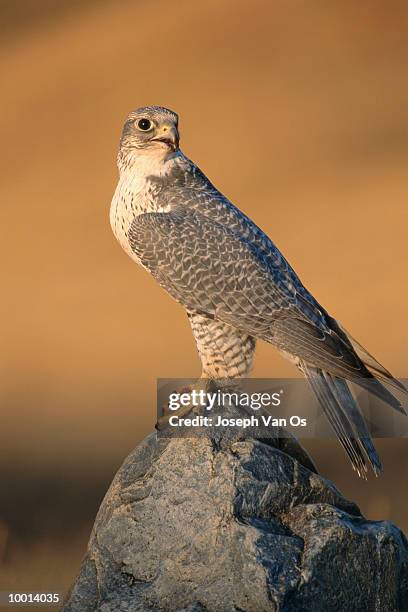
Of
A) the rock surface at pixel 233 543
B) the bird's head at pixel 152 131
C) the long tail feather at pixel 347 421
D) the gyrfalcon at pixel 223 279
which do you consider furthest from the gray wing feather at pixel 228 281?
the rock surface at pixel 233 543

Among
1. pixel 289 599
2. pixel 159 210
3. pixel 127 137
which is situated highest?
pixel 127 137

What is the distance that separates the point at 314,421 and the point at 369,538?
1.29 metres

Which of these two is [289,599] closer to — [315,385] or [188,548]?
[188,548]

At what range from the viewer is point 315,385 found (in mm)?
6039

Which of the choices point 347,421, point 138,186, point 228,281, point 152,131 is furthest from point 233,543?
point 152,131

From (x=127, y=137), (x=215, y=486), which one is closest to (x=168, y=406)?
(x=215, y=486)

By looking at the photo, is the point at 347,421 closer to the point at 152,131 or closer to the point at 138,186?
the point at 138,186

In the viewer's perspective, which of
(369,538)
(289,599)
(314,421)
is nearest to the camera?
(289,599)

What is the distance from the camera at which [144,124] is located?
20.4 ft

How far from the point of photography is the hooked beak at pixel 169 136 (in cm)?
614

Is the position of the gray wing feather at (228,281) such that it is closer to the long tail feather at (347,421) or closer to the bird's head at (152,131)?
the long tail feather at (347,421)

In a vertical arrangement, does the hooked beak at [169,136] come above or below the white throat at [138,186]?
above

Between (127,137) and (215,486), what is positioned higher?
(127,137)

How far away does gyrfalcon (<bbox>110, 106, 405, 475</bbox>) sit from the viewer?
5.97 metres
